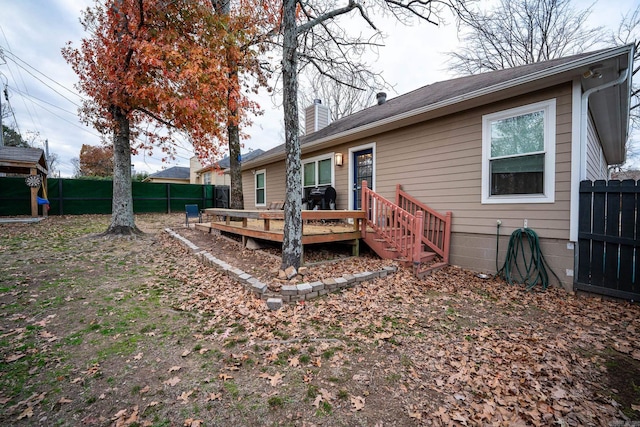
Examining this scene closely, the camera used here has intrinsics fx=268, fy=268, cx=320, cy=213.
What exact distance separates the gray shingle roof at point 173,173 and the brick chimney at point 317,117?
2597 cm

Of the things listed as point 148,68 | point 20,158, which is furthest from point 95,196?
point 148,68

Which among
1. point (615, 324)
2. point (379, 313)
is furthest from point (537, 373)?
point (615, 324)

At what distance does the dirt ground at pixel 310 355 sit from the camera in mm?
1849

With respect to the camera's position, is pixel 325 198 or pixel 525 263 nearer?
pixel 525 263

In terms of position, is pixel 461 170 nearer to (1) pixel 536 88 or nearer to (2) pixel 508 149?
(2) pixel 508 149

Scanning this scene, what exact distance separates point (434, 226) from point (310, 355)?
4287 mm

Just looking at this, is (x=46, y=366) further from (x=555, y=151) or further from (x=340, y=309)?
(x=555, y=151)

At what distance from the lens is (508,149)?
479cm

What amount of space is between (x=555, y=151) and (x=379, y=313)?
3.85 meters

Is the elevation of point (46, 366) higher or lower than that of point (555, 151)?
lower

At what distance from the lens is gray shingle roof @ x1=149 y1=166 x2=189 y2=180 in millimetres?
30977

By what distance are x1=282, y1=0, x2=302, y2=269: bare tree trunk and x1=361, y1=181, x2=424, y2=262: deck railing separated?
181 cm

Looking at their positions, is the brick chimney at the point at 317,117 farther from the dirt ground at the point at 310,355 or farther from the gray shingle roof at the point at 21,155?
the gray shingle roof at the point at 21,155

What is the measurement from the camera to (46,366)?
7.42 feet
